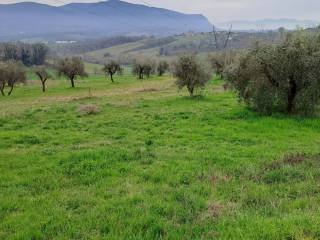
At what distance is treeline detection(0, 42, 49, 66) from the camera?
167500 millimetres

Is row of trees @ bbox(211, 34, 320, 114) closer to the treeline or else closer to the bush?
the bush

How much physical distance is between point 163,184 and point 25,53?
569 ft

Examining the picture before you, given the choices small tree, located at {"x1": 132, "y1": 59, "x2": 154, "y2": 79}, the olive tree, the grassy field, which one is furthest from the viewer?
small tree, located at {"x1": 132, "y1": 59, "x2": 154, "y2": 79}

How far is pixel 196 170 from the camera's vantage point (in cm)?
1199

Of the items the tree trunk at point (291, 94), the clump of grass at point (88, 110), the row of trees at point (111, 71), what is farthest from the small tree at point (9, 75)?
the tree trunk at point (291, 94)

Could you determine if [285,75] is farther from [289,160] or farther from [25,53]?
[25,53]

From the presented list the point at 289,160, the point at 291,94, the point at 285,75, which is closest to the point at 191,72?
the point at 291,94

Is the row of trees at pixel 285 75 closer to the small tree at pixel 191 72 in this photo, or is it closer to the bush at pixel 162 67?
the small tree at pixel 191 72

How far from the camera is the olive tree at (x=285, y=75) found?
23375 millimetres

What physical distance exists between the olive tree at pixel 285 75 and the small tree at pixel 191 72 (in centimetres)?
1604

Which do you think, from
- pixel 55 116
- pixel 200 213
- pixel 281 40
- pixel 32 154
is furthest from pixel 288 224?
pixel 55 116

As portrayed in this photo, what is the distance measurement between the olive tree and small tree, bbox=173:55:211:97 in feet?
52.6

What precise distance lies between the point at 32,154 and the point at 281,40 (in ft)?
57.2

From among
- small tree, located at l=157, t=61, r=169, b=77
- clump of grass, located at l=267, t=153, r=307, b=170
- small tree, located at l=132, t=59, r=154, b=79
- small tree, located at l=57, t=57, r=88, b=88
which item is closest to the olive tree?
clump of grass, located at l=267, t=153, r=307, b=170
